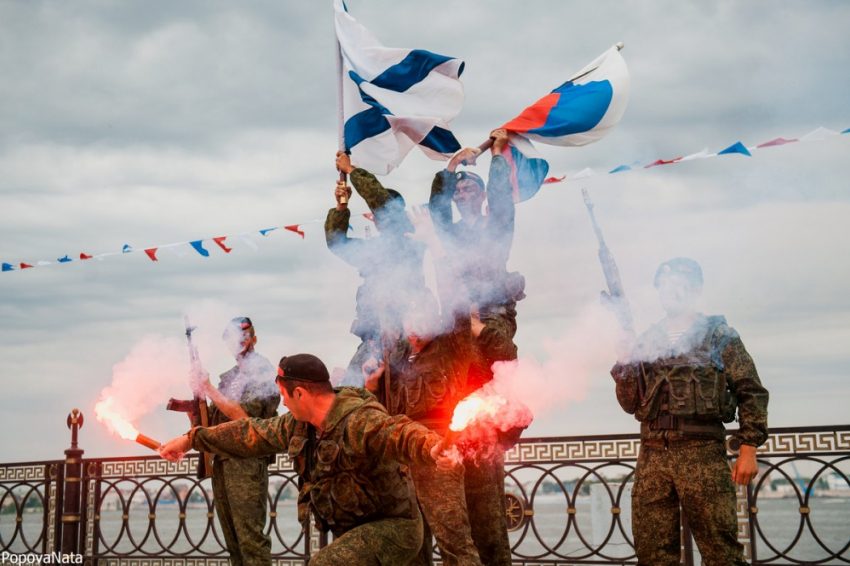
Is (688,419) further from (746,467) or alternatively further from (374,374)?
(374,374)

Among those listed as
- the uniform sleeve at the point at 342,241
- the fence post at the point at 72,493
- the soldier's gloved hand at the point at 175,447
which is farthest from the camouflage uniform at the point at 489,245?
the fence post at the point at 72,493

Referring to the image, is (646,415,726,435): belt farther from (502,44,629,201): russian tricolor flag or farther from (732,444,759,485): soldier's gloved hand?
(502,44,629,201): russian tricolor flag

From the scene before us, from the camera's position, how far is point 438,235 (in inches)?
235

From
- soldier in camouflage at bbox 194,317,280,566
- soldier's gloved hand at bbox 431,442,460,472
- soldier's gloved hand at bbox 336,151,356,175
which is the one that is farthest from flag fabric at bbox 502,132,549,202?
soldier's gloved hand at bbox 431,442,460,472

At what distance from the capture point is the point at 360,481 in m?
4.69

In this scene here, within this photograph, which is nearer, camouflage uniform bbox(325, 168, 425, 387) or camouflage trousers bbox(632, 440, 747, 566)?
camouflage trousers bbox(632, 440, 747, 566)

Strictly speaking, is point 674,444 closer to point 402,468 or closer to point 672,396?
point 672,396

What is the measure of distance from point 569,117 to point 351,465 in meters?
3.34

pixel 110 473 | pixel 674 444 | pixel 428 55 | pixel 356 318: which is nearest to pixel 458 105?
pixel 428 55

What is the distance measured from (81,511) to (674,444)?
798cm

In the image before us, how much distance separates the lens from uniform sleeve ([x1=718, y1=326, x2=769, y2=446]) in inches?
217

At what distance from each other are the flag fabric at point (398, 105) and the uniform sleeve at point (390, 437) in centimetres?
281

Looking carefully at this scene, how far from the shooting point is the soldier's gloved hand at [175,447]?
5.24 meters

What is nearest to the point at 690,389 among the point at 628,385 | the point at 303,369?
the point at 628,385
